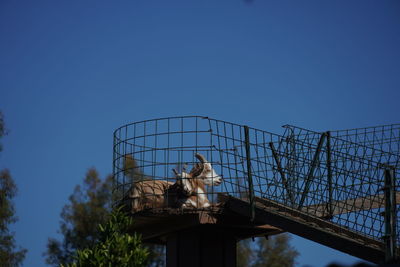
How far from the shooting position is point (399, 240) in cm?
1553

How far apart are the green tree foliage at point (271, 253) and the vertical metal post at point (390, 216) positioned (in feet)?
108

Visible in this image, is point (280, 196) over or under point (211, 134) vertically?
under

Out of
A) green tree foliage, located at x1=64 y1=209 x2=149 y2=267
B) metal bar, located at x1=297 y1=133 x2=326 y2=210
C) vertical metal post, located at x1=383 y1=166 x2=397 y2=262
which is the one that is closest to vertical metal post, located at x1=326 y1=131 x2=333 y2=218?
metal bar, located at x1=297 y1=133 x2=326 y2=210

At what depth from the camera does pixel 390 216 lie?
15.3 m

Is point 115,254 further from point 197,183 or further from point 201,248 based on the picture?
point 201,248

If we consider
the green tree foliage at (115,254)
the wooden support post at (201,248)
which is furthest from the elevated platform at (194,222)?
the green tree foliage at (115,254)

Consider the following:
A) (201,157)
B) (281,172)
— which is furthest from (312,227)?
(201,157)

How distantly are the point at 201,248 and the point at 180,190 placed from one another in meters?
1.69

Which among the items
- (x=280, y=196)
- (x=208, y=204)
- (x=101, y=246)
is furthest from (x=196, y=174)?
(x=101, y=246)

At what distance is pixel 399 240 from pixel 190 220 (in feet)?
16.6

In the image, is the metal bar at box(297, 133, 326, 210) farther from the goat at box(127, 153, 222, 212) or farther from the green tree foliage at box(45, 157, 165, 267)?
the green tree foliage at box(45, 157, 165, 267)

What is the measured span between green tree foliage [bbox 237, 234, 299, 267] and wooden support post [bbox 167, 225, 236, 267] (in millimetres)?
28299

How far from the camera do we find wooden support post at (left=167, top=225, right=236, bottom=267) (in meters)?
19.6

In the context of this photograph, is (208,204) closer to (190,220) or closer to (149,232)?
→ (190,220)
